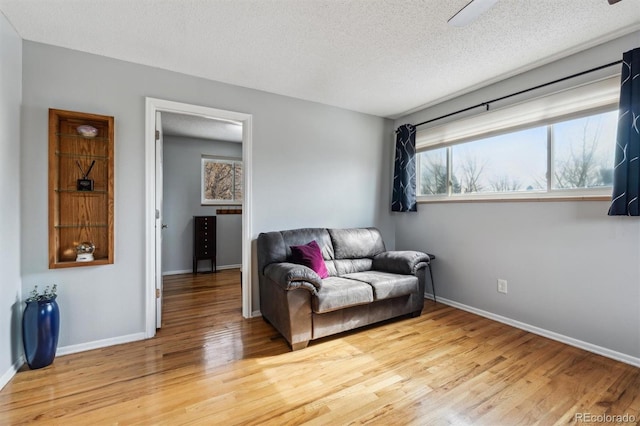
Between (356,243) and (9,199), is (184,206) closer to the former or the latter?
(9,199)

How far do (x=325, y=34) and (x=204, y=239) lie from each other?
409 cm

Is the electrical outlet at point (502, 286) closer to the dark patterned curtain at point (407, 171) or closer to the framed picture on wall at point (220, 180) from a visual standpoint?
the dark patterned curtain at point (407, 171)

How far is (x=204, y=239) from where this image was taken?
521 cm

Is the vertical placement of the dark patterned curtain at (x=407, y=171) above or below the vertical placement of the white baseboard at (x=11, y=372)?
above

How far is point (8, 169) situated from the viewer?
200 centimetres

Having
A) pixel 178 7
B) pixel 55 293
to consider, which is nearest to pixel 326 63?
pixel 178 7

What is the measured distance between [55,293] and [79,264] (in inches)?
10.7

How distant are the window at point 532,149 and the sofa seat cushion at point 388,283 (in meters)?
1.24

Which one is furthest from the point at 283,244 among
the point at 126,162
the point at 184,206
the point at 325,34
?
the point at 184,206

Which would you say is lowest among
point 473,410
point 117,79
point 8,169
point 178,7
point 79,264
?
point 473,410

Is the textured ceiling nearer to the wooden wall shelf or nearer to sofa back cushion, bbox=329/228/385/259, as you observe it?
the wooden wall shelf

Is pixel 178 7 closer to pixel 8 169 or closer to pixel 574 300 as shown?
pixel 8 169

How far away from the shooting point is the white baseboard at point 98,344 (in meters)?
2.31

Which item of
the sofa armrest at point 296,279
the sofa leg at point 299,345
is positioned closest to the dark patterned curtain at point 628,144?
the sofa armrest at point 296,279
